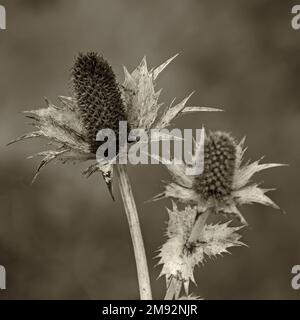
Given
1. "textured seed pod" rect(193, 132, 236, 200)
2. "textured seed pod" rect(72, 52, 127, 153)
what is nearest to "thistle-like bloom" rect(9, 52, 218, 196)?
"textured seed pod" rect(72, 52, 127, 153)

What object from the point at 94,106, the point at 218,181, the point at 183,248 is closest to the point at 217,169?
the point at 218,181

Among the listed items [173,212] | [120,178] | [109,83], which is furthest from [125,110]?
[173,212]

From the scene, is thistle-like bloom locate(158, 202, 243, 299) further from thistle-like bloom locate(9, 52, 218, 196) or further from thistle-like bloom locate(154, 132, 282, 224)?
thistle-like bloom locate(9, 52, 218, 196)

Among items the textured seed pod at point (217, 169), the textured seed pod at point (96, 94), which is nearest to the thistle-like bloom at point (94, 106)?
the textured seed pod at point (96, 94)

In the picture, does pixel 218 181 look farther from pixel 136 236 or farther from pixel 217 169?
pixel 136 236
